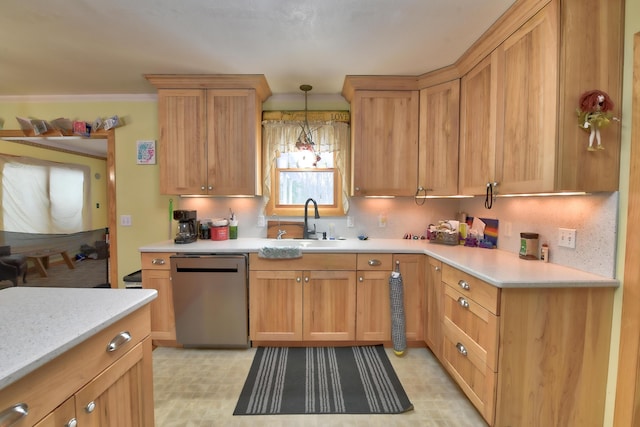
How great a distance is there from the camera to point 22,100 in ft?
9.50


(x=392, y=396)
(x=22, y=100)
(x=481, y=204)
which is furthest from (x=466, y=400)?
(x=22, y=100)

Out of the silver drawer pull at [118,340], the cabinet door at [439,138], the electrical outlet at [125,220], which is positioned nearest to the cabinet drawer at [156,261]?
the electrical outlet at [125,220]

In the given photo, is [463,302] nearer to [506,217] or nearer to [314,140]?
[506,217]

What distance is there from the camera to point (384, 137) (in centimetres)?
254

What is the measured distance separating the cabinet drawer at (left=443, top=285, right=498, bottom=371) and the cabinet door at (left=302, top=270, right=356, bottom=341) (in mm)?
741

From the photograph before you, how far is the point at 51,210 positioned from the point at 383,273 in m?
6.00

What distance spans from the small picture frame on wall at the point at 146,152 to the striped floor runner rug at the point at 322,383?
2.25m

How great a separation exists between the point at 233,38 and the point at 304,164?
52.2 inches

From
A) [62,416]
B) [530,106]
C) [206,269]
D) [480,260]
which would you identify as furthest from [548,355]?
[206,269]

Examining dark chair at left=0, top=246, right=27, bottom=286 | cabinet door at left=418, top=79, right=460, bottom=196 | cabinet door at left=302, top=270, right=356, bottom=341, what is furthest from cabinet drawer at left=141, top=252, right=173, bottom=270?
dark chair at left=0, top=246, right=27, bottom=286

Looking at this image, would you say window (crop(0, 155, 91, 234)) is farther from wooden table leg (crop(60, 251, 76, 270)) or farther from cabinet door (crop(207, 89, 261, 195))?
cabinet door (crop(207, 89, 261, 195))

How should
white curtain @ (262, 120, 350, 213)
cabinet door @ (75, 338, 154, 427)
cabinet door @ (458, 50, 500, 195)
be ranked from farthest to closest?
white curtain @ (262, 120, 350, 213) → cabinet door @ (458, 50, 500, 195) → cabinet door @ (75, 338, 154, 427)

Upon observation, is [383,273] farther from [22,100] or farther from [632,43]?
[22,100]

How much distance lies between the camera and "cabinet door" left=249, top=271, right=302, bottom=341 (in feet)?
7.52
